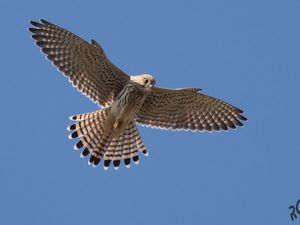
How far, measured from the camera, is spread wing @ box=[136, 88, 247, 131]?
15.0 meters

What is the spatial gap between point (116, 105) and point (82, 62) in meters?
0.94

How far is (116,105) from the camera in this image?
14336mm

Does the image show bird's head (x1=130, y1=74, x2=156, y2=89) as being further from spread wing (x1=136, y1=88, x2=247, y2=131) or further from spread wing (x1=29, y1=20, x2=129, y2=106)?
spread wing (x1=136, y1=88, x2=247, y2=131)

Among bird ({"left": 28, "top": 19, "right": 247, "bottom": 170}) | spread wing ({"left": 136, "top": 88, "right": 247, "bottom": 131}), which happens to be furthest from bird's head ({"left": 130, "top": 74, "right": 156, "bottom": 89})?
spread wing ({"left": 136, "top": 88, "right": 247, "bottom": 131})

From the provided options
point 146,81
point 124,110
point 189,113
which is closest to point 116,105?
point 124,110

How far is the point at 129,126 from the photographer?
14898mm

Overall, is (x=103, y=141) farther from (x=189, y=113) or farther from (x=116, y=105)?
(x=189, y=113)

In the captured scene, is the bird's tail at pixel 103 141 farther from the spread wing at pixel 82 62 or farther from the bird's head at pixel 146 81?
the bird's head at pixel 146 81

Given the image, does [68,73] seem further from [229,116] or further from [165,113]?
[229,116]

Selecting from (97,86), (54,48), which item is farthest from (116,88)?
Result: (54,48)

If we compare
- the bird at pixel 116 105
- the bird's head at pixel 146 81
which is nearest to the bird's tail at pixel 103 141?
the bird at pixel 116 105

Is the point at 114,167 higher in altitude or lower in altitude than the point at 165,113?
lower

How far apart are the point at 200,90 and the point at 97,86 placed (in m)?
1.81

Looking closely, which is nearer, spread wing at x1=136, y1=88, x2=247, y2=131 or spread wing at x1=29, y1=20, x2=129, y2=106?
spread wing at x1=29, y1=20, x2=129, y2=106
